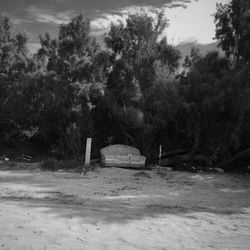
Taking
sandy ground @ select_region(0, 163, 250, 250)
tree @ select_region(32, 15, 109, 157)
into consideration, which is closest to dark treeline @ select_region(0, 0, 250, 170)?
tree @ select_region(32, 15, 109, 157)

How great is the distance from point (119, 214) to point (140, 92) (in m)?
10.9

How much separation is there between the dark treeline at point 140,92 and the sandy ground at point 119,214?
516 centimetres

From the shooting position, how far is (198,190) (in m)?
10.1

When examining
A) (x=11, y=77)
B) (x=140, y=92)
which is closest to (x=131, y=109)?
(x=140, y=92)

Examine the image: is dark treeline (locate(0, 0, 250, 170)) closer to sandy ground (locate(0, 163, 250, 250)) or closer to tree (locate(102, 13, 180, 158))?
tree (locate(102, 13, 180, 158))

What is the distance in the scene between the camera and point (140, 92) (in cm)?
1677

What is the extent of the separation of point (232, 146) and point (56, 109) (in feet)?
28.5

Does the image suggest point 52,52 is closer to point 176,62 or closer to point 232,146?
point 176,62

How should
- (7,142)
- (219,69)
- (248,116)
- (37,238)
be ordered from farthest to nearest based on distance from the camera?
(7,142)
(219,69)
(248,116)
(37,238)

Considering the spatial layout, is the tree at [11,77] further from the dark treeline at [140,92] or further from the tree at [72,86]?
the tree at [72,86]

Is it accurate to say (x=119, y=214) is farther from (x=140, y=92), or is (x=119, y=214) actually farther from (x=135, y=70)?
(x=135, y=70)

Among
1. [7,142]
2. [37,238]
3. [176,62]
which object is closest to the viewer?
[37,238]

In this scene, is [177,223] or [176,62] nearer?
[177,223]

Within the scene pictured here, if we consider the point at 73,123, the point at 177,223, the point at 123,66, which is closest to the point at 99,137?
the point at 73,123
